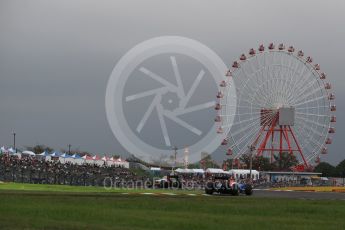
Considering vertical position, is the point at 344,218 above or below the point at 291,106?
below

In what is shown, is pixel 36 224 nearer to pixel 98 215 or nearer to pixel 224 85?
pixel 98 215

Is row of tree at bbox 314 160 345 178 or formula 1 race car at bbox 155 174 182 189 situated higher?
formula 1 race car at bbox 155 174 182 189

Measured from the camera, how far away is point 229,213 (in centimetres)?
2516

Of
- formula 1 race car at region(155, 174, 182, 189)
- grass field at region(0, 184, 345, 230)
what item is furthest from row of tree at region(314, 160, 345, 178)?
grass field at region(0, 184, 345, 230)

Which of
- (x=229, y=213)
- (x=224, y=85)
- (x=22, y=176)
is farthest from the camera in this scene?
(x=224, y=85)

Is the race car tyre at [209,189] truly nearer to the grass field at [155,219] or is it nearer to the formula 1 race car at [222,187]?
the formula 1 race car at [222,187]

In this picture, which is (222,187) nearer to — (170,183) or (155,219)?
(170,183)

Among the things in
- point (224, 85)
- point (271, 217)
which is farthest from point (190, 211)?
point (224, 85)

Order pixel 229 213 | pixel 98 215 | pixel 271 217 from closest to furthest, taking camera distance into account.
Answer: pixel 98 215 < pixel 271 217 < pixel 229 213

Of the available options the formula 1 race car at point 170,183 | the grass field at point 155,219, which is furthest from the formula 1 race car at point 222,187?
the grass field at point 155,219

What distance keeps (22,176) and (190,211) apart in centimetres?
4431

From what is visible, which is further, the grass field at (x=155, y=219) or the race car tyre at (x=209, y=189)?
the race car tyre at (x=209, y=189)

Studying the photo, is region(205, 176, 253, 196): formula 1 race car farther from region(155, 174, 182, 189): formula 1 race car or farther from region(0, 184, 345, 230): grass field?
region(0, 184, 345, 230): grass field

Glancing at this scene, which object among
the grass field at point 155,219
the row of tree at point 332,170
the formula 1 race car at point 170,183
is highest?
the grass field at point 155,219
